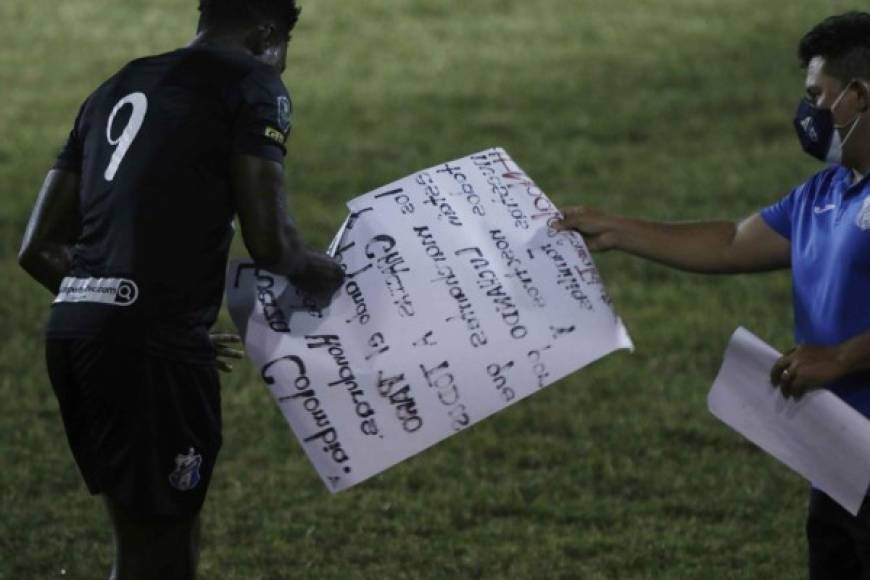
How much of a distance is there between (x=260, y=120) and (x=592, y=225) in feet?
3.56

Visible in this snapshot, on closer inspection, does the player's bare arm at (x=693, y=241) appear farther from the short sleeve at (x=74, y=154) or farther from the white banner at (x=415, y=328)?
the short sleeve at (x=74, y=154)

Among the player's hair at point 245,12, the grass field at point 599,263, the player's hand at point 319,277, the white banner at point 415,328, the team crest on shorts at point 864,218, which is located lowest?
the grass field at point 599,263

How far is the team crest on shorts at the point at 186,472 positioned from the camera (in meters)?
5.07

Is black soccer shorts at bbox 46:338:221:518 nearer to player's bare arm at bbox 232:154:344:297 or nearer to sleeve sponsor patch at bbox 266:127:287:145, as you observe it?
player's bare arm at bbox 232:154:344:297

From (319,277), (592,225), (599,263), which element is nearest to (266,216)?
(319,277)

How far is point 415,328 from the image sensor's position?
527 centimetres

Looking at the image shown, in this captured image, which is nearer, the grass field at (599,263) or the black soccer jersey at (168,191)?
the black soccer jersey at (168,191)

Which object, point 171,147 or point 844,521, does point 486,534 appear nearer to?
point 844,521

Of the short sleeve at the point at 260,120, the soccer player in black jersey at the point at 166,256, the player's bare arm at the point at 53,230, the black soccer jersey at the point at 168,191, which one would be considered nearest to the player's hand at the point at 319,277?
the soccer player in black jersey at the point at 166,256

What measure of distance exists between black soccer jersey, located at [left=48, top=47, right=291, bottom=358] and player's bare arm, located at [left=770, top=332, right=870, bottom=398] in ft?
4.48

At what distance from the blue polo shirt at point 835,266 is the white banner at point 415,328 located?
515 mm

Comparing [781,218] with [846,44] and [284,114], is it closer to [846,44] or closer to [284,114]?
[846,44]

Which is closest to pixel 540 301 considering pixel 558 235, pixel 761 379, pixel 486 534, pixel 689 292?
pixel 558 235

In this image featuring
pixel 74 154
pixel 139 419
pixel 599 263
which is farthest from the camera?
pixel 599 263
